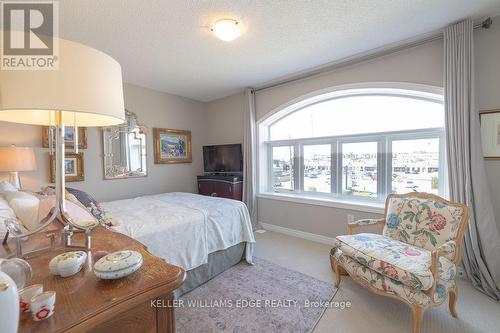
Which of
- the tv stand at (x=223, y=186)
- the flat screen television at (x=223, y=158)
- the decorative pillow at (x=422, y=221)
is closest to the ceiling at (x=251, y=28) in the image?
the flat screen television at (x=223, y=158)

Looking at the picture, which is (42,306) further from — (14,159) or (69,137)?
(69,137)

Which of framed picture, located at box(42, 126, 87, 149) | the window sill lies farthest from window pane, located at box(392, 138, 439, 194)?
framed picture, located at box(42, 126, 87, 149)

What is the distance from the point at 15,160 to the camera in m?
2.37

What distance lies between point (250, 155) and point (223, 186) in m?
0.75

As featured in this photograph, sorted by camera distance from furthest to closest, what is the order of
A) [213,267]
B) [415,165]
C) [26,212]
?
[415,165]
[213,267]
[26,212]

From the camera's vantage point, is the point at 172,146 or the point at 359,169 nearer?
the point at 359,169

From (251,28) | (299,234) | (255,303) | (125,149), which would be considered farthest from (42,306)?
(125,149)

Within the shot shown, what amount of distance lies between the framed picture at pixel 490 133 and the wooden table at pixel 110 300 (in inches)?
116

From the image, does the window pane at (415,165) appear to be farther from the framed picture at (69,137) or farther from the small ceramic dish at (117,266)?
the framed picture at (69,137)

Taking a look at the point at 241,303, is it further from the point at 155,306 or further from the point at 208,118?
the point at 208,118

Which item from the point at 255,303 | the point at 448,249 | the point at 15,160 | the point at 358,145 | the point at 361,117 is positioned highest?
the point at 361,117

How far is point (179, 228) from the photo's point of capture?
2037mm

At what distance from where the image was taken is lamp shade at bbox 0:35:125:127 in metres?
0.68

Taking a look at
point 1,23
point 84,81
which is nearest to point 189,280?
point 84,81
